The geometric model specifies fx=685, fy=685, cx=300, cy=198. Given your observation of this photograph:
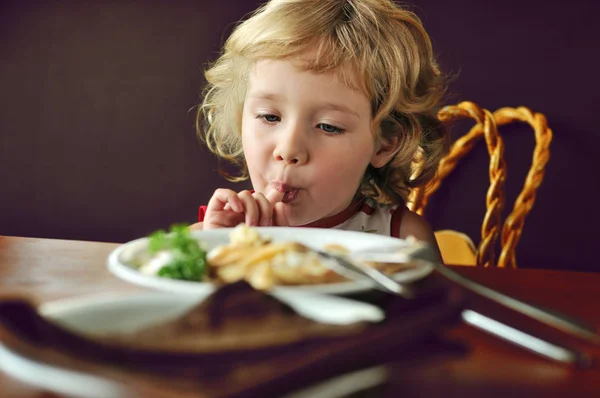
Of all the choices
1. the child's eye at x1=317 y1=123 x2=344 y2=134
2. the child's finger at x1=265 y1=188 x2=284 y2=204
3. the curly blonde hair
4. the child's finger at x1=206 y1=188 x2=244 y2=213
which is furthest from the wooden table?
the curly blonde hair

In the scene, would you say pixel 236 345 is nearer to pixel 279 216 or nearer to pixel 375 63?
pixel 279 216

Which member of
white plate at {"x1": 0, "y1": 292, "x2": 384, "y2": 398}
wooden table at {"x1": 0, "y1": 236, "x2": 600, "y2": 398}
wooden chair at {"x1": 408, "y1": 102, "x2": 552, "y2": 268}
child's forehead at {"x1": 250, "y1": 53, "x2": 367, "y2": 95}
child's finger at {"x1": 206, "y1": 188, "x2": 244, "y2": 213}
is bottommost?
wooden chair at {"x1": 408, "y1": 102, "x2": 552, "y2": 268}

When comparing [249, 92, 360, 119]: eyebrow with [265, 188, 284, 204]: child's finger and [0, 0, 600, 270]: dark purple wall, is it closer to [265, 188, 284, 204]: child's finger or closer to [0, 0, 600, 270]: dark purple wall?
[265, 188, 284, 204]: child's finger

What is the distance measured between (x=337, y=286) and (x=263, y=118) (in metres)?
0.81

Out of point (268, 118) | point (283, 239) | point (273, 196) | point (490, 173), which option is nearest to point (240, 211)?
point (273, 196)

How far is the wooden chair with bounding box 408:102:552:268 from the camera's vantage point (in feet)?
4.86

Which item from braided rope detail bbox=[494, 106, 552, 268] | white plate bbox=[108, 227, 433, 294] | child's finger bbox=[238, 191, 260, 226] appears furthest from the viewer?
braided rope detail bbox=[494, 106, 552, 268]

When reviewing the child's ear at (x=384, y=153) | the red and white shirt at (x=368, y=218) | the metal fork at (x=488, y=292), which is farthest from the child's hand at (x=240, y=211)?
the metal fork at (x=488, y=292)

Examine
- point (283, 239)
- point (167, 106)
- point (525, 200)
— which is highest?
point (283, 239)

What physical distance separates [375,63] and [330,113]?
17 cm

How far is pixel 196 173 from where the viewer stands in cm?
244

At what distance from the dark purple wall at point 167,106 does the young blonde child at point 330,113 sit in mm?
650

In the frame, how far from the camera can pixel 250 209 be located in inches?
41.9

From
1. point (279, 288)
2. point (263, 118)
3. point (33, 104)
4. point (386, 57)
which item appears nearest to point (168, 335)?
point (279, 288)
